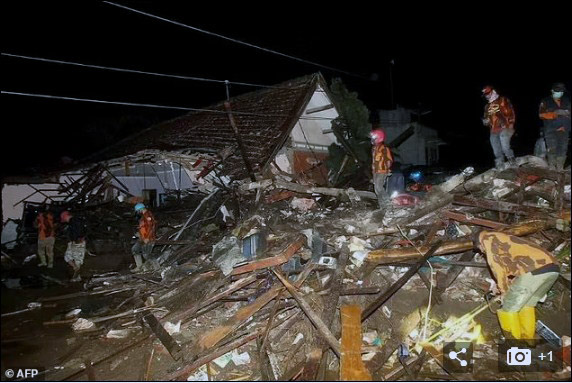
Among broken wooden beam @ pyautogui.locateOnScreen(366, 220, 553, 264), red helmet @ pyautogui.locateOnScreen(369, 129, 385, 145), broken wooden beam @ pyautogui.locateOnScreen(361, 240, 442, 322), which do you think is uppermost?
red helmet @ pyautogui.locateOnScreen(369, 129, 385, 145)

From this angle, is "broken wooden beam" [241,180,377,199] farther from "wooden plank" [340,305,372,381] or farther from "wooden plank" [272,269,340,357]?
"wooden plank" [340,305,372,381]

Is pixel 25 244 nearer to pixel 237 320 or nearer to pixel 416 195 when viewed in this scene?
pixel 237 320

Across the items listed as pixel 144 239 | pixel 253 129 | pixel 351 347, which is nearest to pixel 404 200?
pixel 351 347

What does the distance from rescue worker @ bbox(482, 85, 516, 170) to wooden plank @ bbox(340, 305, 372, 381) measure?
14.8 feet

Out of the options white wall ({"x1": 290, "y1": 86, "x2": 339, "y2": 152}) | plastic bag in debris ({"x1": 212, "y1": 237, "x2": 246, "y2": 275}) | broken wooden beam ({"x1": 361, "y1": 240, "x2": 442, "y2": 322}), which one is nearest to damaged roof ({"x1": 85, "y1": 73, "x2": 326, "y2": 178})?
white wall ({"x1": 290, "y1": 86, "x2": 339, "y2": 152})

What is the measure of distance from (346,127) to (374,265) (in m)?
8.34

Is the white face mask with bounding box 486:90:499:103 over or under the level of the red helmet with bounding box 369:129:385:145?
over

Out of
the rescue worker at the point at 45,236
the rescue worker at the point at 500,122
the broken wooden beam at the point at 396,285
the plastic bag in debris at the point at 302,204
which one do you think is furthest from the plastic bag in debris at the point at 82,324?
the rescue worker at the point at 500,122

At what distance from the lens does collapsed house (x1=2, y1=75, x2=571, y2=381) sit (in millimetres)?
4590

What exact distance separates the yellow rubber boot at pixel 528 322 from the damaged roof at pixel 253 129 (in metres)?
7.38

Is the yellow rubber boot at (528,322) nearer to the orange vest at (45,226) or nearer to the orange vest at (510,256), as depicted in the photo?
the orange vest at (510,256)

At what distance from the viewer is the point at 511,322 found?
418cm

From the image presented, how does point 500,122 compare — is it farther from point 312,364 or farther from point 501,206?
point 312,364

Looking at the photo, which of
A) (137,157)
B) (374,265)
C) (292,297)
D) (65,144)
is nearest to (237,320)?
(292,297)
